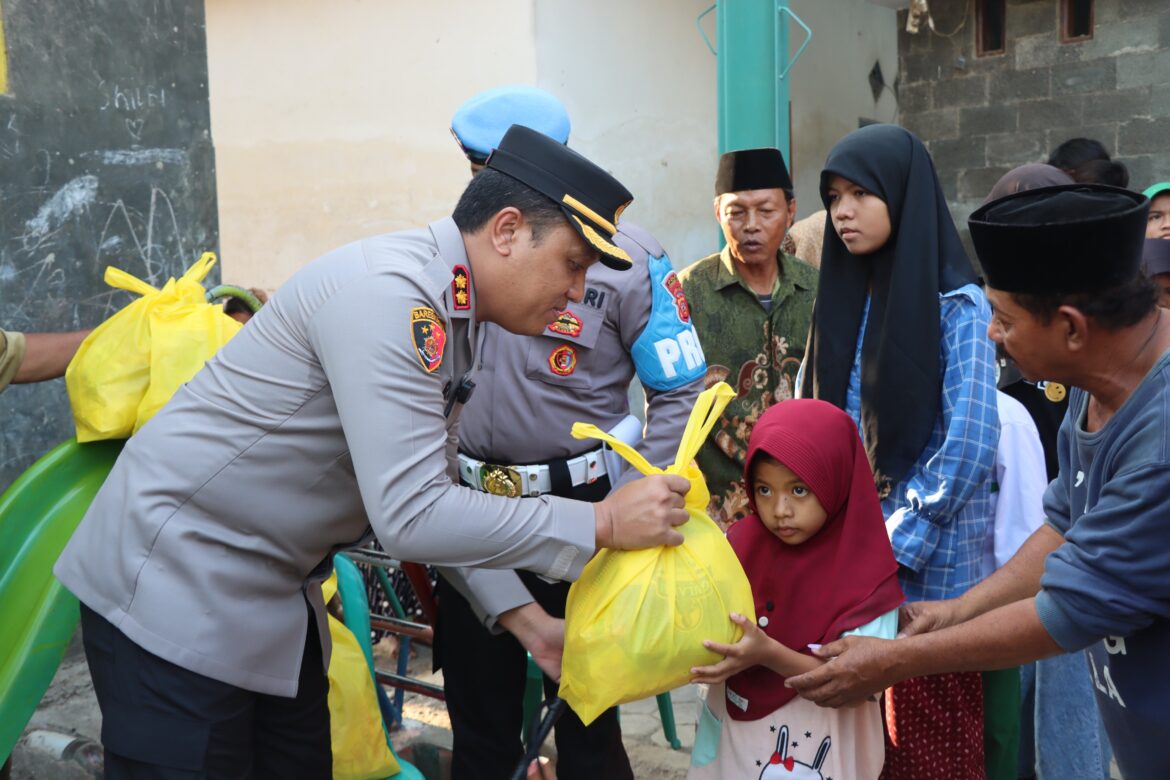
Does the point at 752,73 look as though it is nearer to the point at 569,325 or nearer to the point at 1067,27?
the point at 569,325

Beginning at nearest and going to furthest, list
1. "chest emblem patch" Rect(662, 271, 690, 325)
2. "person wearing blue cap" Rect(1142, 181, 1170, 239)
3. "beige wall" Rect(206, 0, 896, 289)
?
1. "chest emblem patch" Rect(662, 271, 690, 325)
2. "person wearing blue cap" Rect(1142, 181, 1170, 239)
3. "beige wall" Rect(206, 0, 896, 289)

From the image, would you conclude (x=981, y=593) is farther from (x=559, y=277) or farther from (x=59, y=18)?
(x=59, y=18)

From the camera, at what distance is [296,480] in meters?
2.06

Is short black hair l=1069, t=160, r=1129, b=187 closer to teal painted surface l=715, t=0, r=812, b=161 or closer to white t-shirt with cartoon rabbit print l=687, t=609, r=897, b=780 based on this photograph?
teal painted surface l=715, t=0, r=812, b=161

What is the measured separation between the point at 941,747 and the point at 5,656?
86.9 inches

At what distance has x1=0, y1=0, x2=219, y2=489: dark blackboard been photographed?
12.5 feet

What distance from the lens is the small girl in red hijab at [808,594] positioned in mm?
2402

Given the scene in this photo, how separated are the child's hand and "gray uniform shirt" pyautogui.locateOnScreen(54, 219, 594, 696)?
0.35 meters

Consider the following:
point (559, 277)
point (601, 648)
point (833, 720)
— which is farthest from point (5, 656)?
point (833, 720)

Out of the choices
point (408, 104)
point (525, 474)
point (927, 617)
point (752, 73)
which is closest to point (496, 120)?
point (525, 474)

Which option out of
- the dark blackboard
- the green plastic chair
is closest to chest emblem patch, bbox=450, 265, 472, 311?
the green plastic chair

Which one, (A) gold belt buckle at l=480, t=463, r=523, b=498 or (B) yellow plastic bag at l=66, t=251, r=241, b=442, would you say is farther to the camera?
(A) gold belt buckle at l=480, t=463, r=523, b=498

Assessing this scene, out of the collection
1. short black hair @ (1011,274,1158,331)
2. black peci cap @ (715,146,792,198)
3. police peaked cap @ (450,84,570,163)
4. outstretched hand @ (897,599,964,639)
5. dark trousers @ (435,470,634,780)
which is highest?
police peaked cap @ (450,84,570,163)

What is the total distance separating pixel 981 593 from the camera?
247 cm
